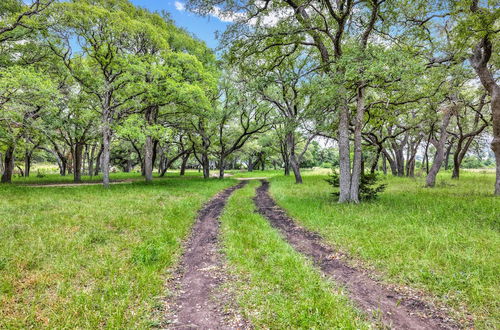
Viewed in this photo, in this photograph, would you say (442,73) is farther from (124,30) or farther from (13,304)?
(124,30)

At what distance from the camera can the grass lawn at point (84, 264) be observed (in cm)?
356

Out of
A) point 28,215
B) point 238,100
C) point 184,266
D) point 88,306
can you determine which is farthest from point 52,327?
point 238,100

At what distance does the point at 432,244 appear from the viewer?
18.6 feet

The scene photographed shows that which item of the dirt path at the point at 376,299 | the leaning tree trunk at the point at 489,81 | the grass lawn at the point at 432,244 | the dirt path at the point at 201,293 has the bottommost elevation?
the dirt path at the point at 201,293

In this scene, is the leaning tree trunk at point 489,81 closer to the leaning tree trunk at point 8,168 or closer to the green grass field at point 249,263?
the green grass field at point 249,263

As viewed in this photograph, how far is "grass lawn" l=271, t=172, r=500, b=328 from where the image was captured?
13.0 ft

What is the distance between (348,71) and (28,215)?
12.8m

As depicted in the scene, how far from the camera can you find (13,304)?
373 cm

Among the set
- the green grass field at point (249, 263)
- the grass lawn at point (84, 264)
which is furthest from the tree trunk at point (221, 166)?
the green grass field at point (249, 263)

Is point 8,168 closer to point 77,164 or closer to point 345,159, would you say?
point 77,164

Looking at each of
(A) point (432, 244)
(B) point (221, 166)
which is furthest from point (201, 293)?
(B) point (221, 166)

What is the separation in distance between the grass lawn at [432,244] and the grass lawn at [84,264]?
4.67 metres

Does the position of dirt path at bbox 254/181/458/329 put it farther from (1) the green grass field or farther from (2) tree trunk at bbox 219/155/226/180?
(2) tree trunk at bbox 219/155/226/180

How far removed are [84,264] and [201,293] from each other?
2.91 metres
